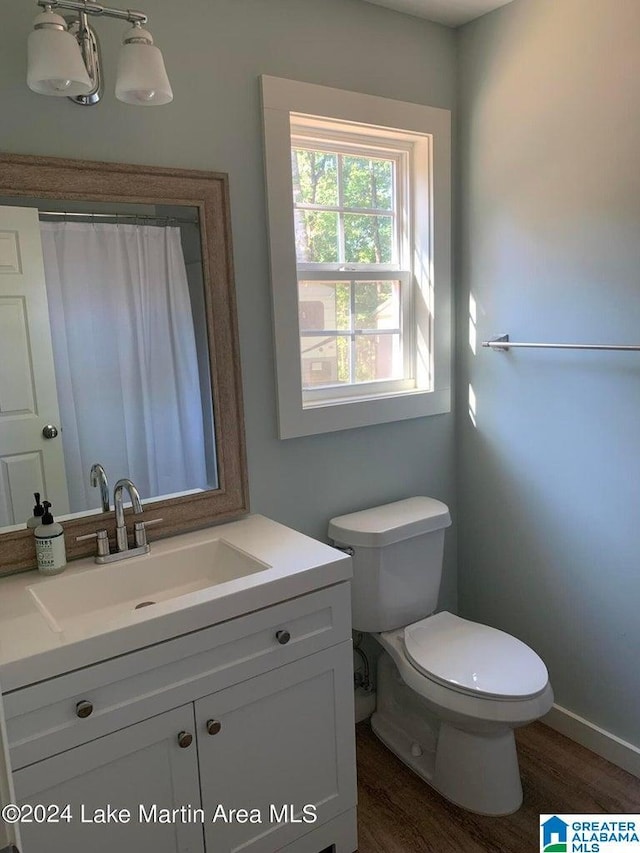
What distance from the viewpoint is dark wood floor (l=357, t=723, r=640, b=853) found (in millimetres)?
1798

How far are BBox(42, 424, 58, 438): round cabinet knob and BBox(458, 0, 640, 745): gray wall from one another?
1489mm

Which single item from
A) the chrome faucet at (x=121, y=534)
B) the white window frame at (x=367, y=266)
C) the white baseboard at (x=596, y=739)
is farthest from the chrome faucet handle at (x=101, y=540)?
the white baseboard at (x=596, y=739)

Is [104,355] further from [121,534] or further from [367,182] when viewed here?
[367,182]

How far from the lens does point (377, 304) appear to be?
7.59 ft

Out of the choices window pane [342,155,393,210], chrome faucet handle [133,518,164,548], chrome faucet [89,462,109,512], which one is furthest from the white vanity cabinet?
window pane [342,155,393,210]

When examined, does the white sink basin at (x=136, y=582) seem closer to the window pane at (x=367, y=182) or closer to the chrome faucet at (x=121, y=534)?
the chrome faucet at (x=121, y=534)

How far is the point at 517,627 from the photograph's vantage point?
2381mm

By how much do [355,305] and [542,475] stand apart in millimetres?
883

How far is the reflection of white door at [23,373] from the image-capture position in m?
1.55

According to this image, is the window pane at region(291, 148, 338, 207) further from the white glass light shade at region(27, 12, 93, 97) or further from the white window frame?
the white glass light shade at region(27, 12, 93, 97)

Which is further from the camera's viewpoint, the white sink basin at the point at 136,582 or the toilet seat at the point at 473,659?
the toilet seat at the point at 473,659

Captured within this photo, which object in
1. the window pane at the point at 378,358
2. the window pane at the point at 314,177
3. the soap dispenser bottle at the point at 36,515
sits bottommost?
the soap dispenser bottle at the point at 36,515

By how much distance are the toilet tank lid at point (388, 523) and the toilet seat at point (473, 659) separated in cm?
31

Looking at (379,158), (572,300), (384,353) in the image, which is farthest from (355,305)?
(572,300)
